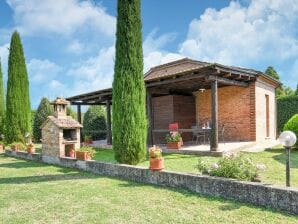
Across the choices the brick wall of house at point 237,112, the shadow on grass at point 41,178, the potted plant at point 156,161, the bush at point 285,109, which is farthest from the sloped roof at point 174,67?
the potted plant at point 156,161

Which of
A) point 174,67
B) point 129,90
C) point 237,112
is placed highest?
point 174,67

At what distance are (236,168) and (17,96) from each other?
48.7ft

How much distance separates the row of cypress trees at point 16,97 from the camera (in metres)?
16.6

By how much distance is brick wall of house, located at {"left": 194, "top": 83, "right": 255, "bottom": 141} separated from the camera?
1335 centimetres

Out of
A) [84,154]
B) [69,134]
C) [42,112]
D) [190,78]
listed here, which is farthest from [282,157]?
[42,112]

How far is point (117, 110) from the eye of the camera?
853cm

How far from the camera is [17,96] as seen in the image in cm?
1689

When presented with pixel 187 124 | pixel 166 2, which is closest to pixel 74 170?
pixel 166 2

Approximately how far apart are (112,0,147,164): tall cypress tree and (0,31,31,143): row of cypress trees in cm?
1039

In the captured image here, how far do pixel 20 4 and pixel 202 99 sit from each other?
390 inches

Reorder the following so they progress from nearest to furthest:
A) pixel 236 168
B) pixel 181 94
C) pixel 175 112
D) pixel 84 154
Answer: pixel 236 168 → pixel 84 154 → pixel 175 112 → pixel 181 94

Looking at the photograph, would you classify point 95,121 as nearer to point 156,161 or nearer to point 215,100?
point 215,100

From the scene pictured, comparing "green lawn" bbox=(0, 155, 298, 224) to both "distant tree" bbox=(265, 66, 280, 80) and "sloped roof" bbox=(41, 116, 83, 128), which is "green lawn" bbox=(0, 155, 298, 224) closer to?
"sloped roof" bbox=(41, 116, 83, 128)

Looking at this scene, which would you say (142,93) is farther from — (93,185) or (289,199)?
(289,199)
